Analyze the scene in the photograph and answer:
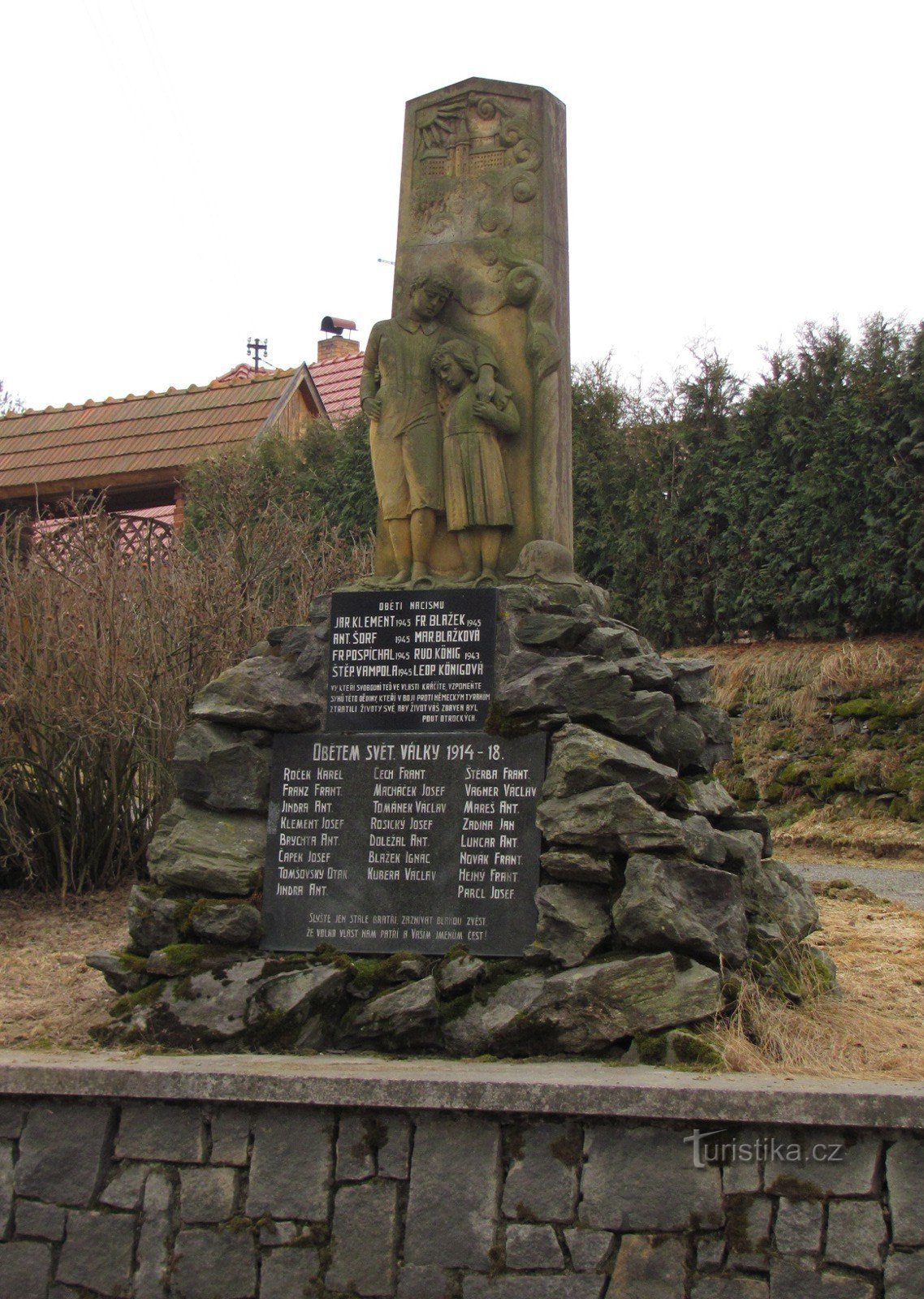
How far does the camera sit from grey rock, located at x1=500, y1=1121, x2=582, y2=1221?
422cm

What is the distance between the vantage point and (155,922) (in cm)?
568

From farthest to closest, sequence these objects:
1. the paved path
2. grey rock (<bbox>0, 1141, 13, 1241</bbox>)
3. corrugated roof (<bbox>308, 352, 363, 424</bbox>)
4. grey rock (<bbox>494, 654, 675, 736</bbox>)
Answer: corrugated roof (<bbox>308, 352, 363, 424</bbox>) → the paved path → grey rock (<bbox>494, 654, 675, 736</bbox>) → grey rock (<bbox>0, 1141, 13, 1241</bbox>)

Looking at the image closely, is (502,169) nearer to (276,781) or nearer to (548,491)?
(548,491)

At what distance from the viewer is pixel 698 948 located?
521 centimetres

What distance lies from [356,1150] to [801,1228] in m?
1.33

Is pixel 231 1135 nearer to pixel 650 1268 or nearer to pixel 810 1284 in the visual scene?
pixel 650 1268

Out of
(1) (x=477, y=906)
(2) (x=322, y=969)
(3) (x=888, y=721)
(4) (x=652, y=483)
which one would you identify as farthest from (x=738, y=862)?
(4) (x=652, y=483)

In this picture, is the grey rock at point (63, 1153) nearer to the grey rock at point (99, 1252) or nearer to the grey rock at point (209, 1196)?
the grey rock at point (99, 1252)

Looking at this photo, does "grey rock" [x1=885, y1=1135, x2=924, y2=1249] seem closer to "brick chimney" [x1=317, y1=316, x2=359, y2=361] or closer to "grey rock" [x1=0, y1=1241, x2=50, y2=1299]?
"grey rock" [x1=0, y1=1241, x2=50, y2=1299]

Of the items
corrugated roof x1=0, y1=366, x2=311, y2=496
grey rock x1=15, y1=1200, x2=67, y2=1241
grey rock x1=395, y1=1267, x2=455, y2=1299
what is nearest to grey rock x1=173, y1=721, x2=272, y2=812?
grey rock x1=15, y1=1200, x2=67, y2=1241

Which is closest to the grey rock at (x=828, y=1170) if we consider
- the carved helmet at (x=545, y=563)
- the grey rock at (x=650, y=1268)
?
the grey rock at (x=650, y=1268)

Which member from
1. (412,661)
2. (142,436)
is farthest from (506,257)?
(142,436)

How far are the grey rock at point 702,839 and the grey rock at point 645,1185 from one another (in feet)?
4.86

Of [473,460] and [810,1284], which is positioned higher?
[473,460]
